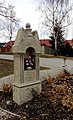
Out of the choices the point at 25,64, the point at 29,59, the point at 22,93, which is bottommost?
the point at 22,93

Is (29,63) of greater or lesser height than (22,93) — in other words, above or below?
above

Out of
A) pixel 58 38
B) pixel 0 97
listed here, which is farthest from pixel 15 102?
pixel 58 38

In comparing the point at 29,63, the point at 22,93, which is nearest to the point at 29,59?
the point at 29,63

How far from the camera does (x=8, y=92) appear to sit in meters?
6.30

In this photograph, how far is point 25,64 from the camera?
5797 mm

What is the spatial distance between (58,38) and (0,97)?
82.3ft

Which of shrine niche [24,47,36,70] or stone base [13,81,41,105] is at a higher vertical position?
shrine niche [24,47,36,70]

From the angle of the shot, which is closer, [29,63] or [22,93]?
[22,93]

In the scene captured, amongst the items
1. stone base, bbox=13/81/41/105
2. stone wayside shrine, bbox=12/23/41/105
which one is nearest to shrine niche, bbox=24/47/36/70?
stone wayside shrine, bbox=12/23/41/105

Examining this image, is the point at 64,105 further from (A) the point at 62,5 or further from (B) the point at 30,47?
(A) the point at 62,5

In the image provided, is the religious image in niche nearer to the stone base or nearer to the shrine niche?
the shrine niche

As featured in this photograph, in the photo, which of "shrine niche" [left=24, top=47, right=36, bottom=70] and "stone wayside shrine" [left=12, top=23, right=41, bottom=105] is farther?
"shrine niche" [left=24, top=47, right=36, bottom=70]

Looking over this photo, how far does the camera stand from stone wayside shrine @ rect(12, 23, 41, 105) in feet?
18.4

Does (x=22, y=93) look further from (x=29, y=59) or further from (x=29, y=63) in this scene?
(x=29, y=59)
